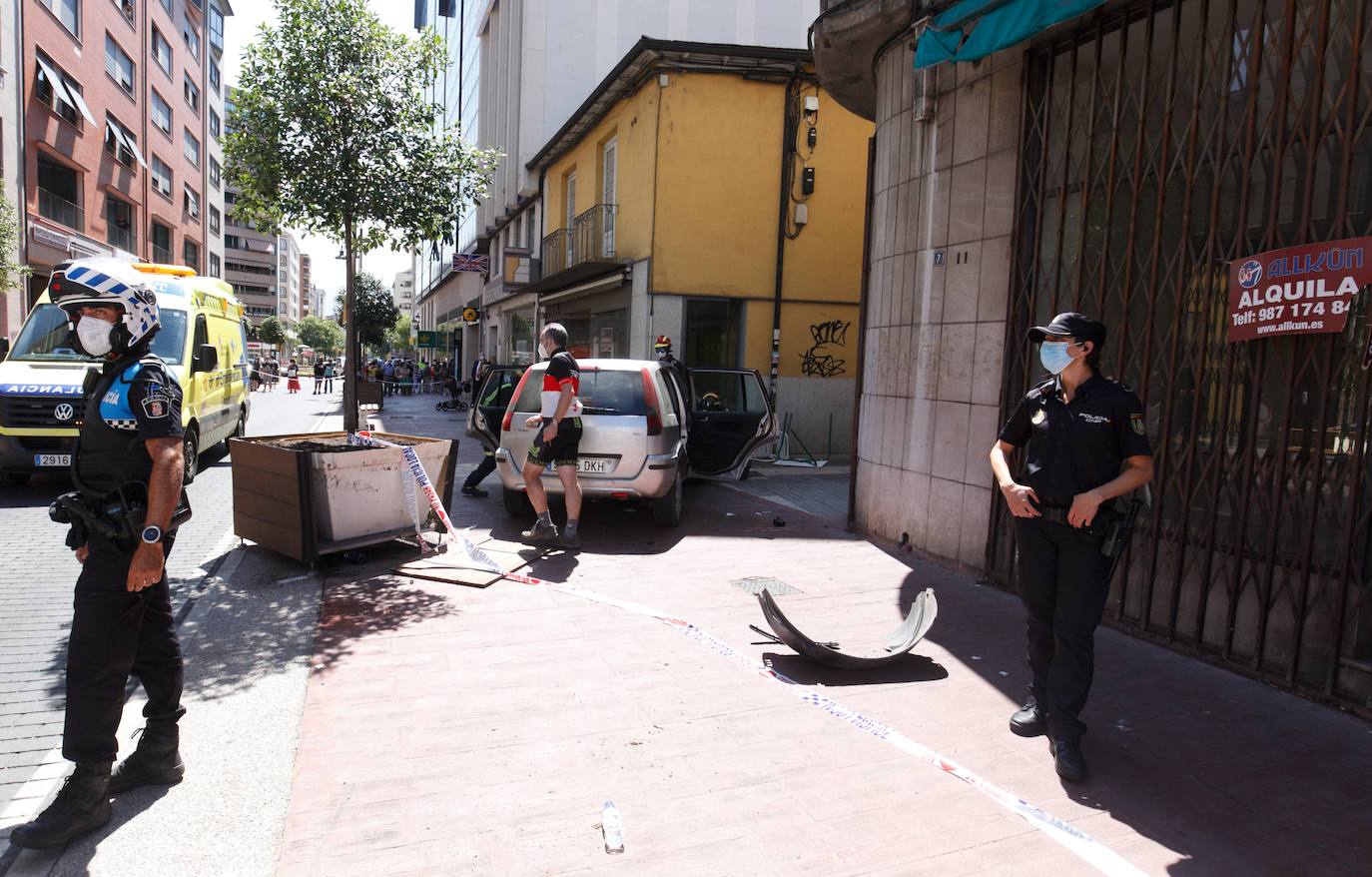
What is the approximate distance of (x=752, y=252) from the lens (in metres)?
15.9

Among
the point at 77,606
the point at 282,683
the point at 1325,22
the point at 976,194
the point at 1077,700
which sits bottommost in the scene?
the point at 282,683

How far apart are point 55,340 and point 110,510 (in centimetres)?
915

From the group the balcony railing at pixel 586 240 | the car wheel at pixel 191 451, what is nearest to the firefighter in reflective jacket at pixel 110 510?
the car wheel at pixel 191 451

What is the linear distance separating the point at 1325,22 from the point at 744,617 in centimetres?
443

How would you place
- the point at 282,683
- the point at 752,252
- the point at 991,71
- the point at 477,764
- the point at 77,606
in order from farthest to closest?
1. the point at 752,252
2. the point at 991,71
3. the point at 282,683
4. the point at 477,764
5. the point at 77,606

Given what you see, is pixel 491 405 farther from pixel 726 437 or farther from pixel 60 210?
pixel 60 210

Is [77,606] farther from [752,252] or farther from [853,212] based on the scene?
[853,212]

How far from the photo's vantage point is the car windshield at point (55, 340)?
9.83 m

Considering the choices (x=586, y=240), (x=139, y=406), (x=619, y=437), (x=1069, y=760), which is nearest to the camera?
(x=139, y=406)

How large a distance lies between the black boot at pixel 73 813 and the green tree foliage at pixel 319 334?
122795 mm

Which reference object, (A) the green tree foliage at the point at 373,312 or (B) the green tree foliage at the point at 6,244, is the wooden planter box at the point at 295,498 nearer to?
(B) the green tree foliage at the point at 6,244

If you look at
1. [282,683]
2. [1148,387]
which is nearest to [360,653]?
[282,683]

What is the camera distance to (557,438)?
7.20 metres

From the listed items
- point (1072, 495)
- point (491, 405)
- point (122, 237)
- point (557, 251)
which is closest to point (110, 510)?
point (1072, 495)
